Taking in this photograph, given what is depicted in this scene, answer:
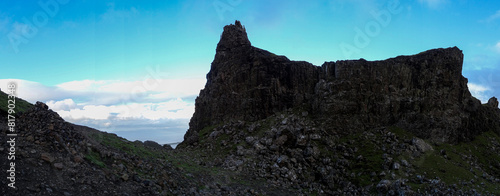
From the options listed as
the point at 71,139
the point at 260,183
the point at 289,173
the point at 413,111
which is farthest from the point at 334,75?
the point at 71,139

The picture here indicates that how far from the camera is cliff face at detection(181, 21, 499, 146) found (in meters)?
44.9

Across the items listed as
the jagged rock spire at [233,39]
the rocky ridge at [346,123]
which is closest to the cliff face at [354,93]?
the rocky ridge at [346,123]

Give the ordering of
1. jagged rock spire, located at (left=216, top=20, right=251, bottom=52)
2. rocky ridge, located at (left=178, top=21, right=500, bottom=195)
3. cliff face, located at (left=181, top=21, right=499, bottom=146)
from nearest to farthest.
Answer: rocky ridge, located at (left=178, top=21, right=500, bottom=195), cliff face, located at (left=181, top=21, right=499, bottom=146), jagged rock spire, located at (left=216, top=20, right=251, bottom=52)

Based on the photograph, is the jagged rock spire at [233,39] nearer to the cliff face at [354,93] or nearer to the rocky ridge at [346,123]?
the rocky ridge at [346,123]

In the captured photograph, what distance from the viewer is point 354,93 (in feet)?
149

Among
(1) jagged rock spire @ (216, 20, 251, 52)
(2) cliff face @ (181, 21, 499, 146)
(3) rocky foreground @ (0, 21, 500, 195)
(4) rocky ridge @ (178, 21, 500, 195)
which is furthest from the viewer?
(1) jagged rock spire @ (216, 20, 251, 52)

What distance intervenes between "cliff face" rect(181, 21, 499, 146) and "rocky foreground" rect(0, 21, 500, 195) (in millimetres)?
164

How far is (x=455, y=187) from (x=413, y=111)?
48.1 feet

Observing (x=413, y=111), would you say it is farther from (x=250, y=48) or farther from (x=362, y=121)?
(x=250, y=48)

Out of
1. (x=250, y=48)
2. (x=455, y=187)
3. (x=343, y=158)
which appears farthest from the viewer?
(x=250, y=48)

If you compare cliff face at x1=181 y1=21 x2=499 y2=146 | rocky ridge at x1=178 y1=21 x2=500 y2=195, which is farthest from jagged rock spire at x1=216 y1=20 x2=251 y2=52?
cliff face at x1=181 y1=21 x2=499 y2=146

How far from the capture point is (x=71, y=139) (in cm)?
1928

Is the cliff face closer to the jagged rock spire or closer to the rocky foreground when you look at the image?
the rocky foreground

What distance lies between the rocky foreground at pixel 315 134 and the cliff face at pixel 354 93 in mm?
164
